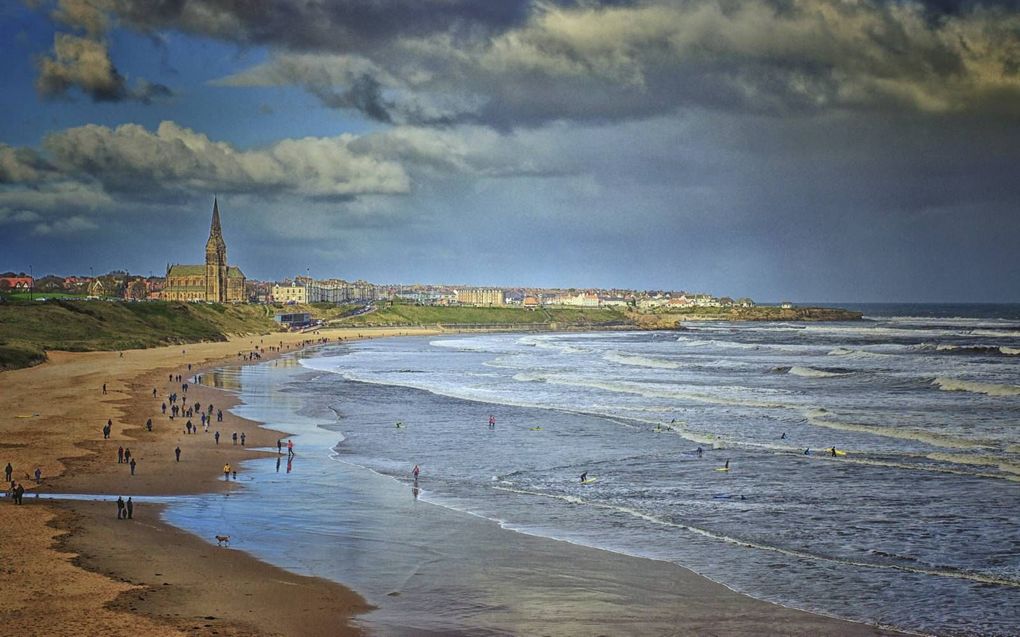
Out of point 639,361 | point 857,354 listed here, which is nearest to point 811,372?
point 639,361

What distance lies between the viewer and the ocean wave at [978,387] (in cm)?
5884

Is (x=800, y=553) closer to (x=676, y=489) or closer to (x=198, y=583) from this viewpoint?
(x=676, y=489)

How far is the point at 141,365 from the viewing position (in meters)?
82.6

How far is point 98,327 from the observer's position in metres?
113

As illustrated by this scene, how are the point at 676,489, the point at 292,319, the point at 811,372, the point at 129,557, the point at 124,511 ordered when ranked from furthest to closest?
the point at 292,319 < the point at 811,372 < the point at 676,489 < the point at 124,511 < the point at 129,557

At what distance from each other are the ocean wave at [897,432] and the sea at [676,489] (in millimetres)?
168

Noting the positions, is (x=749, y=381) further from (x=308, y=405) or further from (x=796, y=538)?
(x=796, y=538)

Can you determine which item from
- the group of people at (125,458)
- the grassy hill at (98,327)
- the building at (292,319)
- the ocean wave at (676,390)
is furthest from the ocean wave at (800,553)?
the building at (292,319)

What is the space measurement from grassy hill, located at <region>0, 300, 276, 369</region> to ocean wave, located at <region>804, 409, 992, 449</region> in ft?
202

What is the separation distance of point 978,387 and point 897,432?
903 inches

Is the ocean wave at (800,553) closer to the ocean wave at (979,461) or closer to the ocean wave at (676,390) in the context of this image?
the ocean wave at (979,461)

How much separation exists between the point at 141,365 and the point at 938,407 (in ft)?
217

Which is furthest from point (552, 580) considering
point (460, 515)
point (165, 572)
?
point (165, 572)

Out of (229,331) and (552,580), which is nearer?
(552,580)
